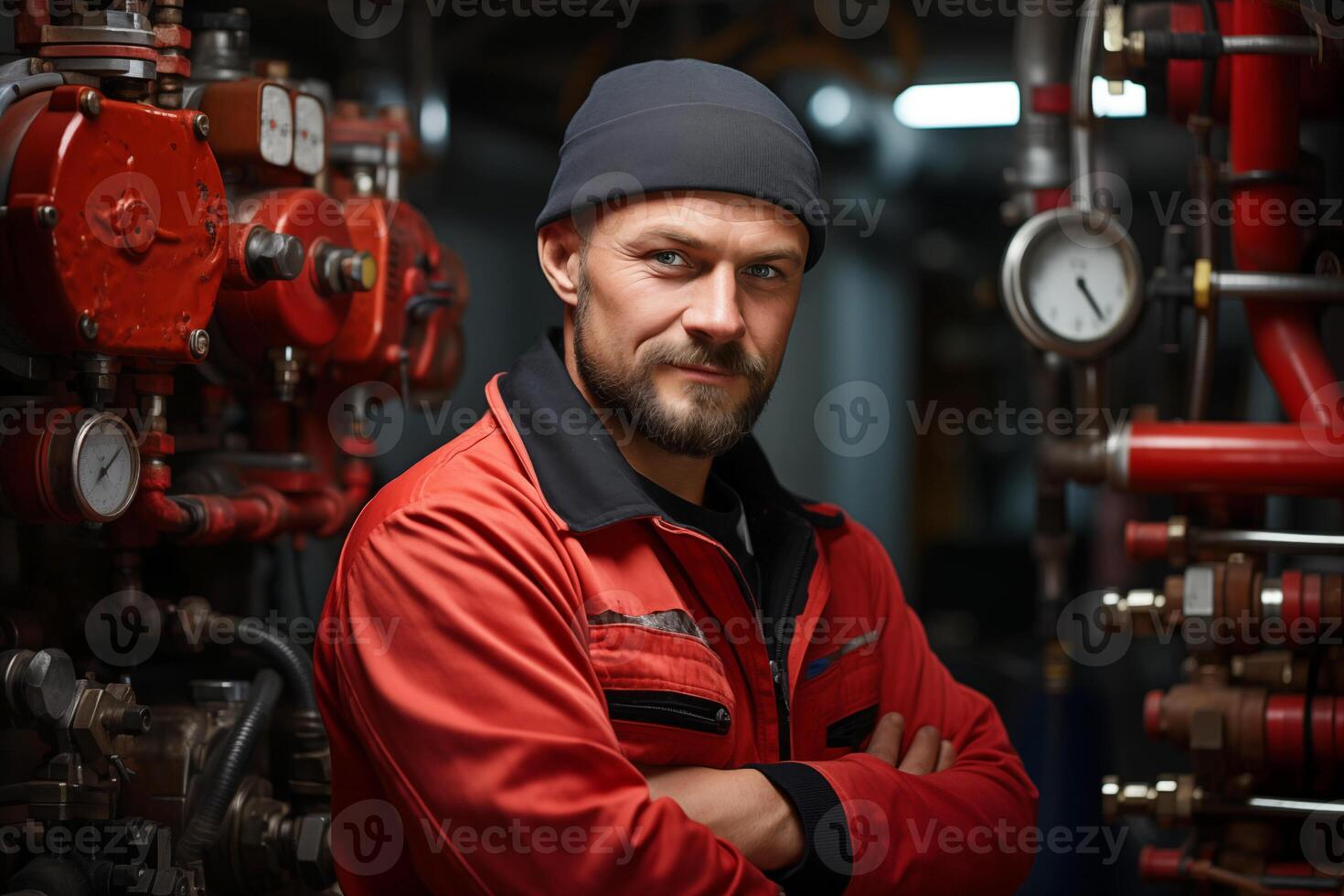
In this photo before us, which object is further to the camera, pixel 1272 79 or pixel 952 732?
pixel 1272 79

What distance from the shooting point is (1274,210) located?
1.89m

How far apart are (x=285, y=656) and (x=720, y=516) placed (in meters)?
0.74

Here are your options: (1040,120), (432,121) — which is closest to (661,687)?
(1040,120)

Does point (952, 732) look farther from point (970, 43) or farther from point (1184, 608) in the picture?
point (970, 43)

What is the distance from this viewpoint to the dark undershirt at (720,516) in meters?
1.56

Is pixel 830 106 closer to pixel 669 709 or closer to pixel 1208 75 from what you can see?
pixel 1208 75

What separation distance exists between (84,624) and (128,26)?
2.46 feet

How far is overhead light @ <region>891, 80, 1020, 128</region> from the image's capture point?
13.3 feet

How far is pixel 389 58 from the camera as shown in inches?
107

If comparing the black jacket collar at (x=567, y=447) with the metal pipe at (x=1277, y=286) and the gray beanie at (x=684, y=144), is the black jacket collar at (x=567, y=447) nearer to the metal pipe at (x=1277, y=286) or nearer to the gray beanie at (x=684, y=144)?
the gray beanie at (x=684, y=144)

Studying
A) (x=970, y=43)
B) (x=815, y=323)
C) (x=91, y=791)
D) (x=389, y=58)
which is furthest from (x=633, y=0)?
(x=91, y=791)

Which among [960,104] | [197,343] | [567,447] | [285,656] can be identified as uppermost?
[960,104]

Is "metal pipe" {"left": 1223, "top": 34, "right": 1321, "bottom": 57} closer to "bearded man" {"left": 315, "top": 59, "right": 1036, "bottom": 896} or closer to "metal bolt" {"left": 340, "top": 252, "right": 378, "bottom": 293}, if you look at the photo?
"bearded man" {"left": 315, "top": 59, "right": 1036, "bottom": 896}

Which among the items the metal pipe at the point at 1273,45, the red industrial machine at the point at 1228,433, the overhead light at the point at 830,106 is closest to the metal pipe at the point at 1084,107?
the red industrial machine at the point at 1228,433
